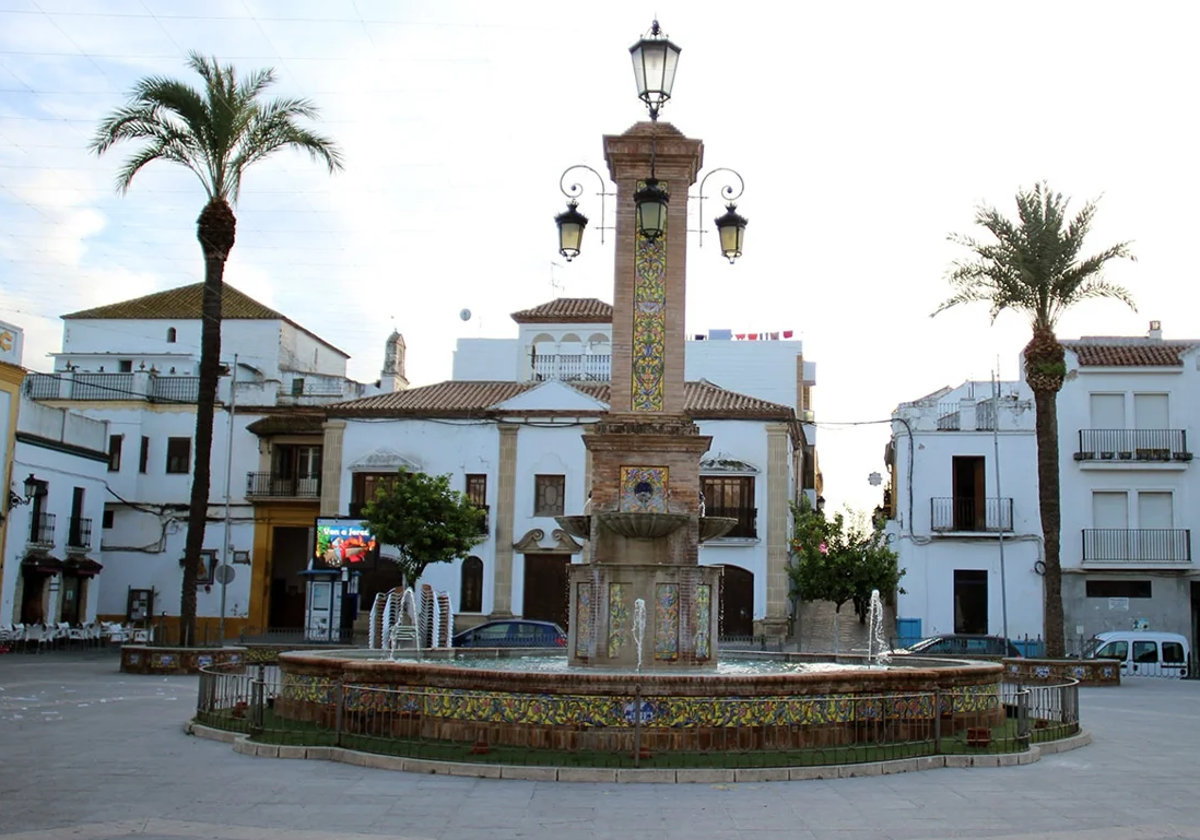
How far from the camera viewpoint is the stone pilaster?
129 ft

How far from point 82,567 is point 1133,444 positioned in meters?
31.4

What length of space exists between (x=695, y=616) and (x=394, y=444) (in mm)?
27313

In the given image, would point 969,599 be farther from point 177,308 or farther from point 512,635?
point 177,308

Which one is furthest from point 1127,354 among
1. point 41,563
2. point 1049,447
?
point 41,563

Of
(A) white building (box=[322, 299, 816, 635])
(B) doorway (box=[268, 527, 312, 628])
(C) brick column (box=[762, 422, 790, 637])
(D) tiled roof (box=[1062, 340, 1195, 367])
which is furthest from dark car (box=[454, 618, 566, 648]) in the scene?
(D) tiled roof (box=[1062, 340, 1195, 367])

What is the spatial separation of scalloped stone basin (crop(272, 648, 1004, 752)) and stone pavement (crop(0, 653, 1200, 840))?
0.87 m

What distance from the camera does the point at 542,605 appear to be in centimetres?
3825

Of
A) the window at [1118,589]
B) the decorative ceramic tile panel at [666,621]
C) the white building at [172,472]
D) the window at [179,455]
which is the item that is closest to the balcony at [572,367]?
the white building at [172,472]

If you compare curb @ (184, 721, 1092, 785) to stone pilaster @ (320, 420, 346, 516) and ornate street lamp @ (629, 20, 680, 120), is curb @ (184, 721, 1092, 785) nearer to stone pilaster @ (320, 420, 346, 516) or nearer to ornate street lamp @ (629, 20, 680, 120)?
ornate street lamp @ (629, 20, 680, 120)

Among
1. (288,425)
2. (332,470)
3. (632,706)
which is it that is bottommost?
(632,706)

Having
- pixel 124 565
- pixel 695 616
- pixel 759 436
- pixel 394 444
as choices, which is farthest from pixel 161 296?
pixel 695 616

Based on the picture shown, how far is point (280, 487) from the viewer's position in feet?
138

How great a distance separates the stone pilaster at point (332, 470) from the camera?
3947cm

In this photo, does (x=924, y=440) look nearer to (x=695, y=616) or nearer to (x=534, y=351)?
(x=534, y=351)
